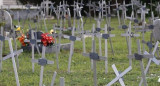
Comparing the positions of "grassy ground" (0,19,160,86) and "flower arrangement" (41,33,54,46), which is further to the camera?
"flower arrangement" (41,33,54,46)

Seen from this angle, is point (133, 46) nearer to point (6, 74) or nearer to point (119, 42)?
point (119, 42)

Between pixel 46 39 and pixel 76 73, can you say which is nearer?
pixel 76 73

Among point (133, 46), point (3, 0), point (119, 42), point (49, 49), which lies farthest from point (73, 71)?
point (3, 0)

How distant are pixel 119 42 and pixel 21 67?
6785mm

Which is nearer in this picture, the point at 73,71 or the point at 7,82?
the point at 7,82

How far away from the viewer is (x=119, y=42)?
17000 millimetres

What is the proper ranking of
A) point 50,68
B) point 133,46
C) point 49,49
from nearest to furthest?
point 50,68 → point 49,49 → point 133,46

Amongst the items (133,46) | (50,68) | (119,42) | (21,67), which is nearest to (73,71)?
(50,68)

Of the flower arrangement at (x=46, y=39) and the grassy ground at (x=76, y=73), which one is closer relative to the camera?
the grassy ground at (x=76, y=73)

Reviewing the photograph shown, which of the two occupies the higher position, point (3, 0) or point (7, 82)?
point (7, 82)

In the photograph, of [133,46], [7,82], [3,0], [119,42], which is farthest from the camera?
[3,0]

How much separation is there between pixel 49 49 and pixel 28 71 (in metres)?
3.37

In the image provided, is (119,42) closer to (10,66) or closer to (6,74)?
(10,66)

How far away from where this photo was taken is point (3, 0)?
37.9 m
